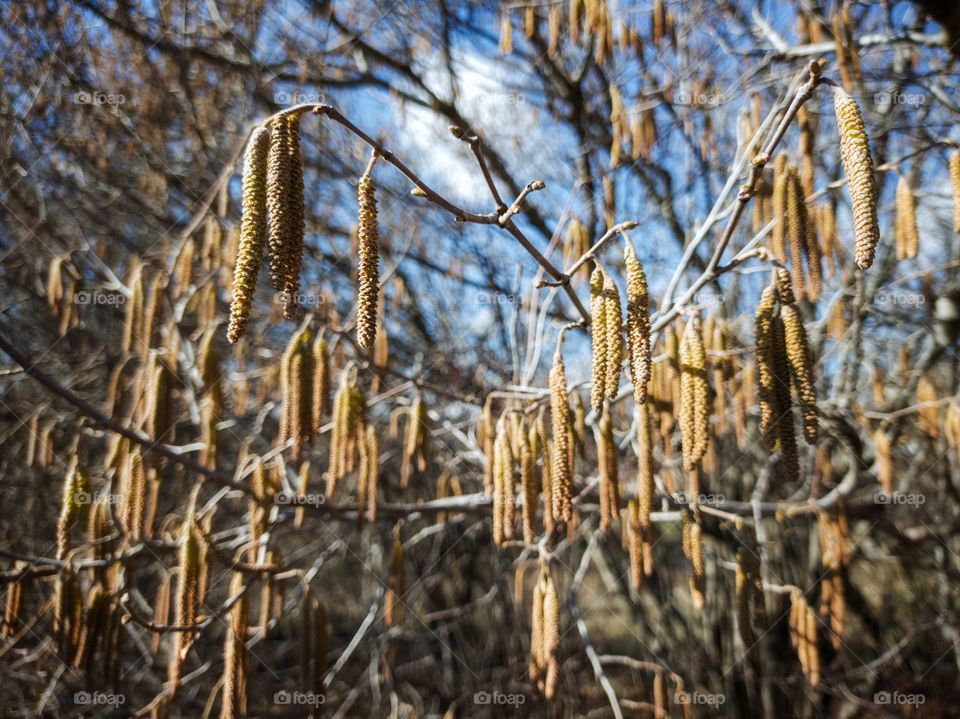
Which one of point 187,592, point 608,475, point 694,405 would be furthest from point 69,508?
point 694,405

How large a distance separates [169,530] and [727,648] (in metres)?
3.73

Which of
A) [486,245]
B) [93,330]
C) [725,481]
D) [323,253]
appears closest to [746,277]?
[725,481]

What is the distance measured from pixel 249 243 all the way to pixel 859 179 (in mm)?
971

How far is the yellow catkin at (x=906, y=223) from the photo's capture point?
199 cm

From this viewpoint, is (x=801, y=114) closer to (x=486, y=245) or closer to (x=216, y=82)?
(x=486, y=245)
